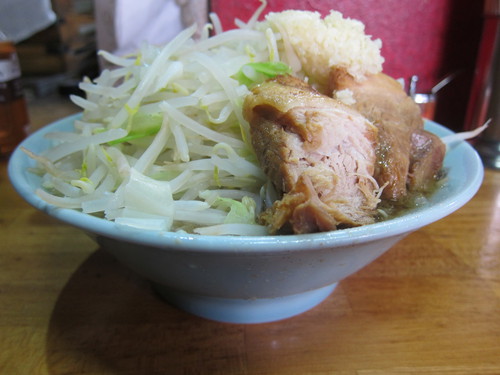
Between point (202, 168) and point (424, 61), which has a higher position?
point (202, 168)

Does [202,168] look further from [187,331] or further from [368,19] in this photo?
[368,19]

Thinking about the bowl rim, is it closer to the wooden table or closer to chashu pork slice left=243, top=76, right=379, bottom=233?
chashu pork slice left=243, top=76, right=379, bottom=233

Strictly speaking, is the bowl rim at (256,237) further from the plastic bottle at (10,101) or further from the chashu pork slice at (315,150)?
the plastic bottle at (10,101)

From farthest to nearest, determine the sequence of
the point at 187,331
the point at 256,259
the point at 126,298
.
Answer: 1. the point at 126,298
2. the point at 187,331
3. the point at 256,259

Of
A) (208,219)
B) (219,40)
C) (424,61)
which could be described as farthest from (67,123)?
(424,61)

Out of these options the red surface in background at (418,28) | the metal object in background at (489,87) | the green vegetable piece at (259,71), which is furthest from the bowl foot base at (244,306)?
the red surface in background at (418,28)

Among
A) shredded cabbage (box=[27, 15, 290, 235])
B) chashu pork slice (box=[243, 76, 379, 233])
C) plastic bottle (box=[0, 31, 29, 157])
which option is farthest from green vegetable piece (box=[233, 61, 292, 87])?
plastic bottle (box=[0, 31, 29, 157])

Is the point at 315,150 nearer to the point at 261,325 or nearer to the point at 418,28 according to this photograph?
the point at 261,325

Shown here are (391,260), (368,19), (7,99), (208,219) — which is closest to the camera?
(208,219)
